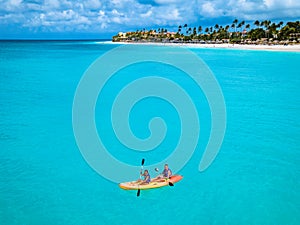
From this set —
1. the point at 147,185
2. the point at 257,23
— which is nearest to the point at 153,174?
the point at 147,185

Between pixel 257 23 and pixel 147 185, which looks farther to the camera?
pixel 257 23

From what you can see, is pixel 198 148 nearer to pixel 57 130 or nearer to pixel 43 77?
pixel 57 130

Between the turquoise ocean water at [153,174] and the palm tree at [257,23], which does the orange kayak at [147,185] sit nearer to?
the turquoise ocean water at [153,174]

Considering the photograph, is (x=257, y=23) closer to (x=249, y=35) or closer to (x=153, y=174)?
(x=249, y=35)

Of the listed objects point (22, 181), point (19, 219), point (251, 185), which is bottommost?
point (19, 219)

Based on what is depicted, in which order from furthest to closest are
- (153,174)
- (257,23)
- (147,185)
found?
(257,23)
(153,174)
(147,185)

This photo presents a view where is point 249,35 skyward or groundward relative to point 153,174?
skyward

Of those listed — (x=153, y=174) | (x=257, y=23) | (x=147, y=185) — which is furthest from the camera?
(x=257, y=23)

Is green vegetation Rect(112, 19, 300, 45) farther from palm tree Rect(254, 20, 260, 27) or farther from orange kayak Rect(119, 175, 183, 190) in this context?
orange kayak Rect(119, 175, 183, 190)

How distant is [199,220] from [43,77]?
41.2 metres

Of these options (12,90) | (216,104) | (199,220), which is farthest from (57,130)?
(12,90)

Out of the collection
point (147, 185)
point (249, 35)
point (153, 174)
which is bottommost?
point (147, 185)

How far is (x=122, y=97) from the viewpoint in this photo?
3262 cm

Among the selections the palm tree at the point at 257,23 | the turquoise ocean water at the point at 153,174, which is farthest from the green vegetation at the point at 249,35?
the turquoise ocean water at the point at 153,174
